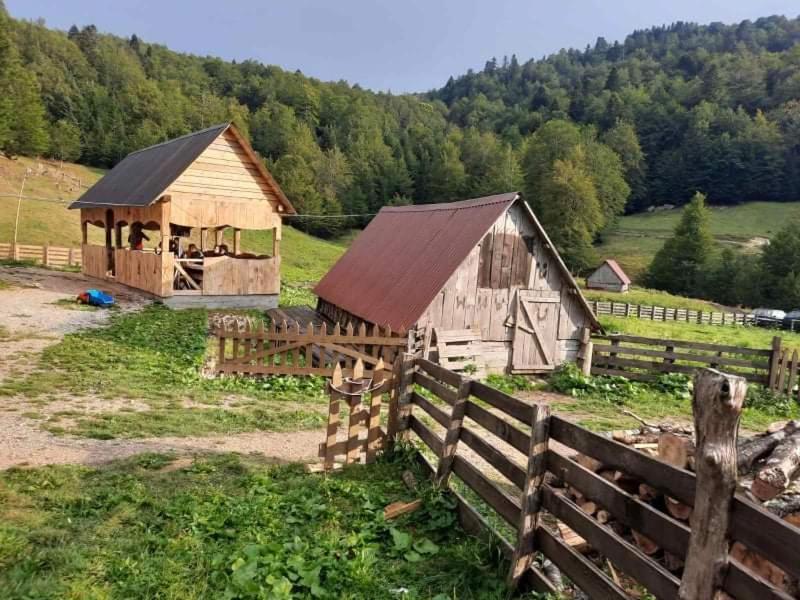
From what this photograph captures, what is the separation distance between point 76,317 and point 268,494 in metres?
15.4

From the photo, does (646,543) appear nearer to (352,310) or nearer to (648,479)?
(648,479)

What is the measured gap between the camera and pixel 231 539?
4.74m

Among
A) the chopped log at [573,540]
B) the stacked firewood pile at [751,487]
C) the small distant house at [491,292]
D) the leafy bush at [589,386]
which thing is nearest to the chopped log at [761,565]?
the stacked firewood pile at [751,487]

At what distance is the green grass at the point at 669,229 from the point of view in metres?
78.0

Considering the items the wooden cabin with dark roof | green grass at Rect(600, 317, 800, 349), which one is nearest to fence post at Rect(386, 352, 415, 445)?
the wooden cabin with dark roof

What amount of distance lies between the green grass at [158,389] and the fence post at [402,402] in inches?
118

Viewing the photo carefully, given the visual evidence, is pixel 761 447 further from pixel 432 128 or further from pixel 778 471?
pixel 432 128

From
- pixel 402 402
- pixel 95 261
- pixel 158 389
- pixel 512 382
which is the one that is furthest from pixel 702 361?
pixel 95 261

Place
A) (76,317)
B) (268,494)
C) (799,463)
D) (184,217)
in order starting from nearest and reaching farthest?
(799,463)
(268,494)
(76,317)
(184,217)

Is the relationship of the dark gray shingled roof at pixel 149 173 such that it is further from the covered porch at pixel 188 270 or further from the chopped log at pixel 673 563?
the chopped log at pixel 673 563

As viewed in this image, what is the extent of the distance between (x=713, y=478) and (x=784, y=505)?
2489mm

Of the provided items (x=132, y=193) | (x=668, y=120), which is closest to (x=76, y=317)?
(x=132, y=193)

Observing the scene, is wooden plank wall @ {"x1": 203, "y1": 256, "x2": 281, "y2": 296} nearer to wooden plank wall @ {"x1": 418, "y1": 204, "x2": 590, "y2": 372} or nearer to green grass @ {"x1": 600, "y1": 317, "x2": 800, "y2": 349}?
wooden plank wall @ {"x1": 418, "y1": 204, "x2": 590, "y2": 372}

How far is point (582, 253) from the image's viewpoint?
220 feet
